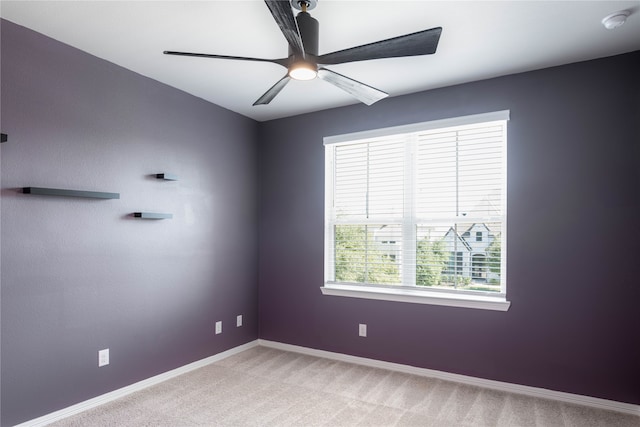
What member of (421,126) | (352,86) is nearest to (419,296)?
(421,126)

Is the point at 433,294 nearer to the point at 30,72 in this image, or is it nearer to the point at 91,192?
the point at 91,192

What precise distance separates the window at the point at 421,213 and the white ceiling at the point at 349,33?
0.57 m

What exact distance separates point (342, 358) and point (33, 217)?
9.39 feet

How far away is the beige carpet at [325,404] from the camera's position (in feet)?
8.71

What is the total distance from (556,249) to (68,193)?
3.55m

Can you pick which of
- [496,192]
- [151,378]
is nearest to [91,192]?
[151,378]

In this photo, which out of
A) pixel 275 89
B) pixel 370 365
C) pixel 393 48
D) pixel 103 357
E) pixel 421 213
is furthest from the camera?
pixel 370 365

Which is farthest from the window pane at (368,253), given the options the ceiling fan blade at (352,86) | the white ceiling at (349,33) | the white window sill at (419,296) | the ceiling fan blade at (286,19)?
the ceiling fan blade at (286,19)

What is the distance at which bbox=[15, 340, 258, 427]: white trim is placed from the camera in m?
2.56

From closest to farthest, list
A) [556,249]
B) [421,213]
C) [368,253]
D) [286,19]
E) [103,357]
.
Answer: [286,19] < [103,357] < [556,249] < [421,213] < [368,253]

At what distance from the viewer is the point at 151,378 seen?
326cm

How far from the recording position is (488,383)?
3219 millimetres

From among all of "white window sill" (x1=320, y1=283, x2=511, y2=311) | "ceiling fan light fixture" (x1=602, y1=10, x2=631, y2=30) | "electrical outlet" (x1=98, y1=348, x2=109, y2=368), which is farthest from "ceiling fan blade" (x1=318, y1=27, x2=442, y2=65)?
"electrical outlet" (x1=98, y1=348, x2=109, y2=368)

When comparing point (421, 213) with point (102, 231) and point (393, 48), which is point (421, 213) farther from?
point (102, 231)
